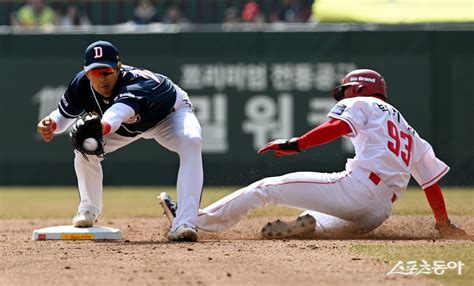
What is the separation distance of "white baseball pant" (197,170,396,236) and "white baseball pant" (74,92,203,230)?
30 centimetres

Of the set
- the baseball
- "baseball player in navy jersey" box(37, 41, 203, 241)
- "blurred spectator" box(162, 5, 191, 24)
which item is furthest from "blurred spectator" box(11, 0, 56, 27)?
the baseball

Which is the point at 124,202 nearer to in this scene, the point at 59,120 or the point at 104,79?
the point at 59,120

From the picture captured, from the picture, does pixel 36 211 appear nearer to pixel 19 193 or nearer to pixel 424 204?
pixel 19 193

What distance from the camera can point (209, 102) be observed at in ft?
47.3

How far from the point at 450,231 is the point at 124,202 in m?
5.71

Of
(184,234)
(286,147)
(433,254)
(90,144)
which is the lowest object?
(184,234)

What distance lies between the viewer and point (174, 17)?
1617 centimetres

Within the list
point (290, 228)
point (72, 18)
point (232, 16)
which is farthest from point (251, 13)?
point (290, 228)

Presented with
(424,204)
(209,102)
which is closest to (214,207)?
(424,204)

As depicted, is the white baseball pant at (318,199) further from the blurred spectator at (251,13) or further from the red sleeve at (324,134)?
the blurred spectator at (251,13)

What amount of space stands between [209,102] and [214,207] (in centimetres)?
703

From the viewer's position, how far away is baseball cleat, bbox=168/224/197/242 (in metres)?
7.11

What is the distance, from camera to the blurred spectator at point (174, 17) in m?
16.2

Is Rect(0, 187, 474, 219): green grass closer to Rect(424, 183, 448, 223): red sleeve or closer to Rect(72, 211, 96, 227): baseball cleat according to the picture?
Rect(424, 183, 448, 223): red sleeve
